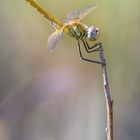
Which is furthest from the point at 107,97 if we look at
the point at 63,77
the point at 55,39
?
the point at 63,77

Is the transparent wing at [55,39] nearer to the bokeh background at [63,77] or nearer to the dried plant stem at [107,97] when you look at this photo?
the dried plant stem at [107,97]

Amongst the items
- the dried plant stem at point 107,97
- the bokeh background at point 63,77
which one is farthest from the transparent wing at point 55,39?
the bokeh background at point 63,77

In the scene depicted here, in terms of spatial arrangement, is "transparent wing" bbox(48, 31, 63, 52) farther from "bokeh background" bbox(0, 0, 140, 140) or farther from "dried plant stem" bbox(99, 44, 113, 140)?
"bokeh background" bbox(0, 0, 140, 140)

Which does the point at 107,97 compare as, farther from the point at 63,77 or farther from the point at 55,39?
the point at 63,77

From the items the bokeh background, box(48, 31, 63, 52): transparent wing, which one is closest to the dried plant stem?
box(48, 31, 63, 52): transparent wing

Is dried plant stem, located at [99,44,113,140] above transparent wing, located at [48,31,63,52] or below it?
below

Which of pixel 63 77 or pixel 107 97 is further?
pixel 63 77

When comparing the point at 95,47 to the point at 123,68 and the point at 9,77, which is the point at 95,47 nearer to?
the point at 123,68

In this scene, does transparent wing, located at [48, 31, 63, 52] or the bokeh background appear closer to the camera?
transparent wing, located at [48, 31, 63, 52]
